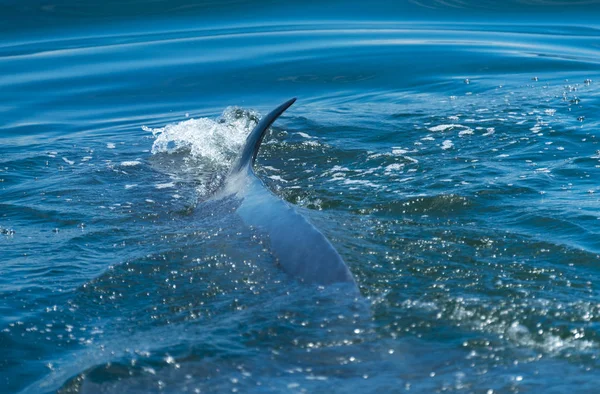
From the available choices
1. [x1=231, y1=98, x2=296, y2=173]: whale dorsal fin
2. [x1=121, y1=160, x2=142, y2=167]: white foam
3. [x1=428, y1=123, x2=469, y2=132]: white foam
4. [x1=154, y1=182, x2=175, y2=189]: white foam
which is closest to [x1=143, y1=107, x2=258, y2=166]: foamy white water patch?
[x1=121, y1=160, x2=142, y2=167]: white foam

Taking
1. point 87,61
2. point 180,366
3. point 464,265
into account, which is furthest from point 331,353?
point 87,61

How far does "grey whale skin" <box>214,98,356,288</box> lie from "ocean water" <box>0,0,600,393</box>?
0.09 metres

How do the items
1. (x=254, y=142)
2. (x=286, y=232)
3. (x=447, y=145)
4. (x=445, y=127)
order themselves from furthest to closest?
1. (x=445, y=127)
2. (x=447, y=145)
3. (x=254, y=142)
4. (x=286, y=232)

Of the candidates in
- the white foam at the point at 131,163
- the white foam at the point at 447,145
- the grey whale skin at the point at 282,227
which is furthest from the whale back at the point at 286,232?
the white foam at the point at 447,145

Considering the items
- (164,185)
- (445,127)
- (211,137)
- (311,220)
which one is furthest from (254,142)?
(445,127)

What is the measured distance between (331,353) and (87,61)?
1033cm

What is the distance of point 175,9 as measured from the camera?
1628cm

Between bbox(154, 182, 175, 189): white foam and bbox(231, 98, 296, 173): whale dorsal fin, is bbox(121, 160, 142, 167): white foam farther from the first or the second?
bbox(231, 98, 296, 173): whale dorsal fin

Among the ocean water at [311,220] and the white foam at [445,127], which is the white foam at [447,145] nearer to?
the ocean water at [311,220]

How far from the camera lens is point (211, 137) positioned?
27.7 ft

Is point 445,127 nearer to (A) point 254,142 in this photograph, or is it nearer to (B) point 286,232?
(A) point 254,142

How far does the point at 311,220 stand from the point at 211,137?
3.05m

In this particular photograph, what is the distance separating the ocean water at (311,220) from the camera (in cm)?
374

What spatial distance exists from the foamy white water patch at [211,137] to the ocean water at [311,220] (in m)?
0.03
